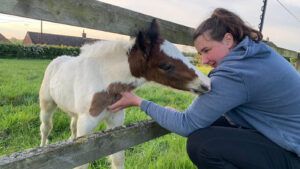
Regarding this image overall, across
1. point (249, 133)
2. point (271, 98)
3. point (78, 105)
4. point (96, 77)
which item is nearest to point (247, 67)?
point (271, 98)

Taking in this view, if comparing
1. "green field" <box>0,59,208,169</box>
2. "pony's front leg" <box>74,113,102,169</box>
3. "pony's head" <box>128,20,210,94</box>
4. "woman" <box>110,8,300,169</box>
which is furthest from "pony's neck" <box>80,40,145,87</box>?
"woman" <box>110,8,300,169</box>

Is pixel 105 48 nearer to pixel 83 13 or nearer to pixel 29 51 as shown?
pixel 83 13

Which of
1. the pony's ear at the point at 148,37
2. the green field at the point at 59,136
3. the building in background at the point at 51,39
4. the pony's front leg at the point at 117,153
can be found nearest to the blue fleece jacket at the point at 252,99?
the pony's ear at the point at 148,37

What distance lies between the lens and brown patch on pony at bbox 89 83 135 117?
3.35m

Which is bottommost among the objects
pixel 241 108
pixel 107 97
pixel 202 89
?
pixel 107 97

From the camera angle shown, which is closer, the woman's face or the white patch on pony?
the woman's face

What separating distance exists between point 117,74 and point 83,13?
3.16 feet

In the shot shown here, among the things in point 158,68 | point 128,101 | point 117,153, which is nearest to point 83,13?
point 128,101

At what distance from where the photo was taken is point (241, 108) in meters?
2.82

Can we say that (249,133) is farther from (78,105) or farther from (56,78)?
(56,78)

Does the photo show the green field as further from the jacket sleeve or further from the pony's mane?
the jacket sleeve

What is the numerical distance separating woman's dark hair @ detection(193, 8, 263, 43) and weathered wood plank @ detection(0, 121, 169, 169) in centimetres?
84

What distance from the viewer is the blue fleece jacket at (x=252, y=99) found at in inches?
104

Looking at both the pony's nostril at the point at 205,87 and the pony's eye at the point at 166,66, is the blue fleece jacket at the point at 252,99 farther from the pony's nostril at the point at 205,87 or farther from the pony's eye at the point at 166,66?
the pony's eye at the point at 166,66
